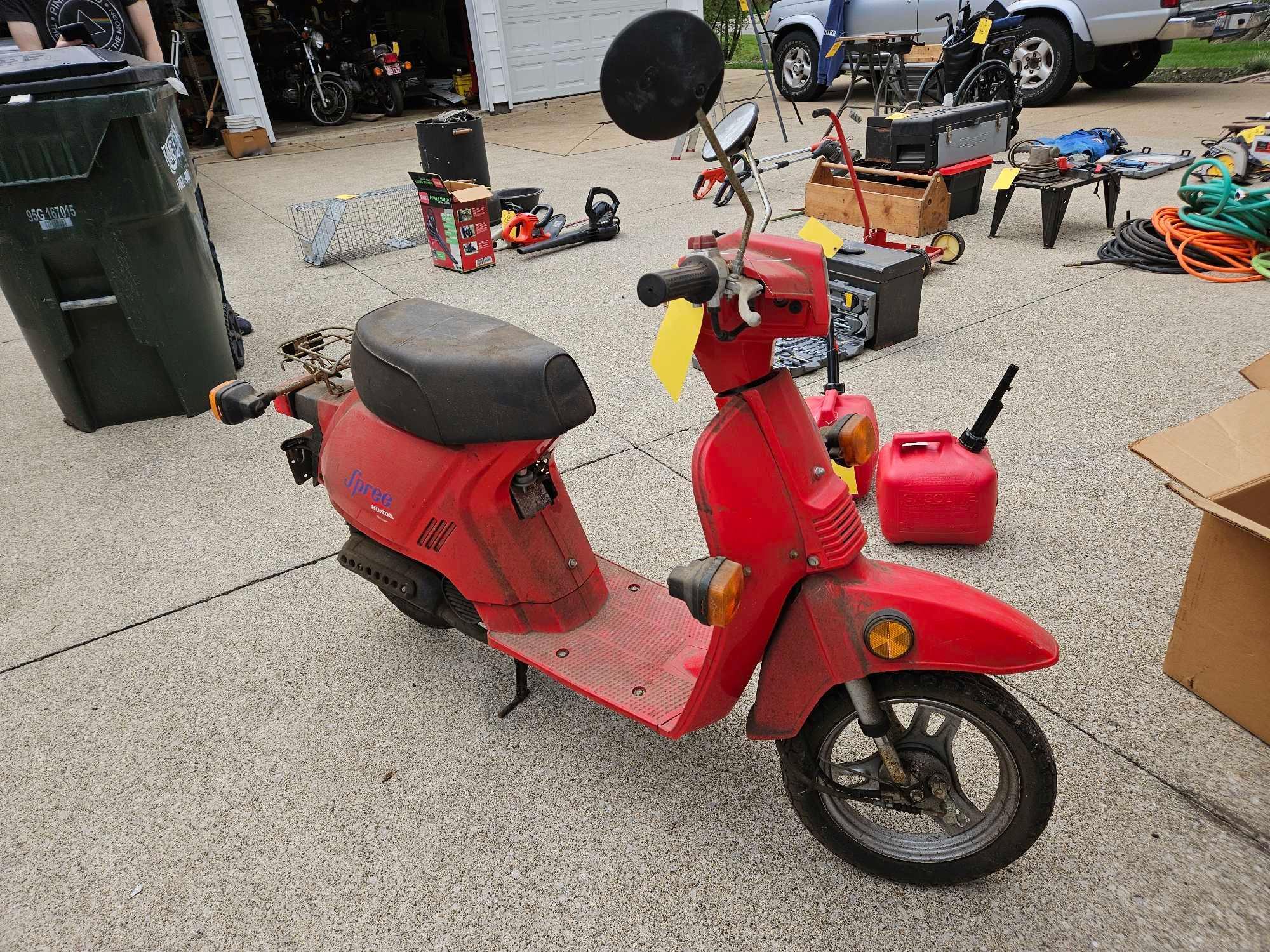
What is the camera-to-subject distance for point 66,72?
11.0 ft

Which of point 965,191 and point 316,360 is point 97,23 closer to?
point 316,360

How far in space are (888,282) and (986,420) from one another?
1688mm

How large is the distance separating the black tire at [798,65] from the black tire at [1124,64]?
3430mm

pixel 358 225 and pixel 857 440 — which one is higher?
pixel 857 440

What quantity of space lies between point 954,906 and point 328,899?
1301 millimetres

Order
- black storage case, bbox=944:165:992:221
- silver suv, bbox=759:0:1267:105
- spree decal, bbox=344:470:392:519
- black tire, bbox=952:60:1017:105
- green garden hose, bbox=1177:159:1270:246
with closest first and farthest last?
1. spree decal, bbox=344:470:392:519
2. green garden hose, bbox=1177:159:1270:246
3. black storage case, bbox=944:165:992:221
4. black tire, bbox=952:60:1017:105
5. silver suv, bbox=759:0:1267:105

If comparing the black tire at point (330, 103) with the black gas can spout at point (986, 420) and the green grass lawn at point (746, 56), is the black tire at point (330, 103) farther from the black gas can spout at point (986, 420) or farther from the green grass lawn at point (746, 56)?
the black gas can spout at point (986, 420)

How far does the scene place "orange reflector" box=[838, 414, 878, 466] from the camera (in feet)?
5.65

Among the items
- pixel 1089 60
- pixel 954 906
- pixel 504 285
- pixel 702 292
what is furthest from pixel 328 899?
pixel 1089 60

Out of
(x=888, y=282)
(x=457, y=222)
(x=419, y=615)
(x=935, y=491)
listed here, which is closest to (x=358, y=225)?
(x=457, y=222)

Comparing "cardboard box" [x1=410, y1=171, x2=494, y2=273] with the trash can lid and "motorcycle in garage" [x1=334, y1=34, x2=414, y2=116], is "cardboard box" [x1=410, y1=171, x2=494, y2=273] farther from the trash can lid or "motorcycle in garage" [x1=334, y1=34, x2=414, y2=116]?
"motorcycle in garage" [x1=334, y1=34, x2=414, y2=116]

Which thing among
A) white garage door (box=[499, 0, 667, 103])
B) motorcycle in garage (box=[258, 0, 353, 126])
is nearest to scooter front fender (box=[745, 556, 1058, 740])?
white garage door (box=[499, 0, 667, 103])

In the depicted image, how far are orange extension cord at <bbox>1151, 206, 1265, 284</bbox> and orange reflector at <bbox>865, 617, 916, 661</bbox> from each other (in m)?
4.45

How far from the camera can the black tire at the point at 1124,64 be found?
993cm
